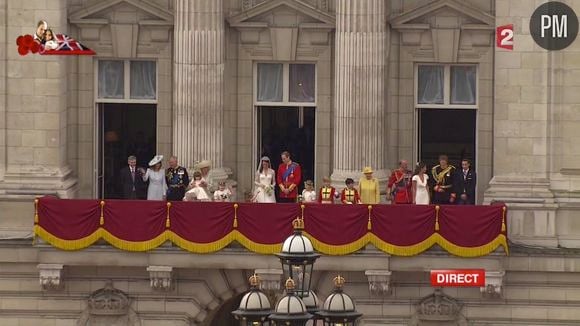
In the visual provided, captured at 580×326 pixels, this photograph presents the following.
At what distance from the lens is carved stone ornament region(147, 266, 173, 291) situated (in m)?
119

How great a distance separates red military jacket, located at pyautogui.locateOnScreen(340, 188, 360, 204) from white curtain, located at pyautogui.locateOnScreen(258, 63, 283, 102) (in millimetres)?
4690

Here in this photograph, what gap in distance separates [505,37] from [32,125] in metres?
14.0

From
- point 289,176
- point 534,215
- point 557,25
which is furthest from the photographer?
point 289,176

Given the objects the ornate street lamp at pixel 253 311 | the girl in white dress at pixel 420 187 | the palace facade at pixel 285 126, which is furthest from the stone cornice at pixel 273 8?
the ornate street lamp at pixel 253 311

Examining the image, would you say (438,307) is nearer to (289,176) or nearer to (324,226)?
(324,226)

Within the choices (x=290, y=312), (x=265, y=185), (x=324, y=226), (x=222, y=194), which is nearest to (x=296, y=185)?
(x=265, y=185)

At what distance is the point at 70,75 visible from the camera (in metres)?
122

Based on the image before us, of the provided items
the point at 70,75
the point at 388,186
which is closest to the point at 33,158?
the point at 70,75

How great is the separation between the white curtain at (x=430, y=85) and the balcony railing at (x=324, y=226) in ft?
15.8

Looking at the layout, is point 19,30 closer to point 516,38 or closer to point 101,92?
point 101,92

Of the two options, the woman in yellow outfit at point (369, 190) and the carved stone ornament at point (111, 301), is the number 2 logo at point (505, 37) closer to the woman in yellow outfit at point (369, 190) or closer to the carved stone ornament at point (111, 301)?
Result: the woman in yellow outfit at point (369, 190)

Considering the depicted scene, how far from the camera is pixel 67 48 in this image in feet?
393

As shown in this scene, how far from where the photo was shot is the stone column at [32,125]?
120m

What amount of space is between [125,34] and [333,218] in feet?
29.4
